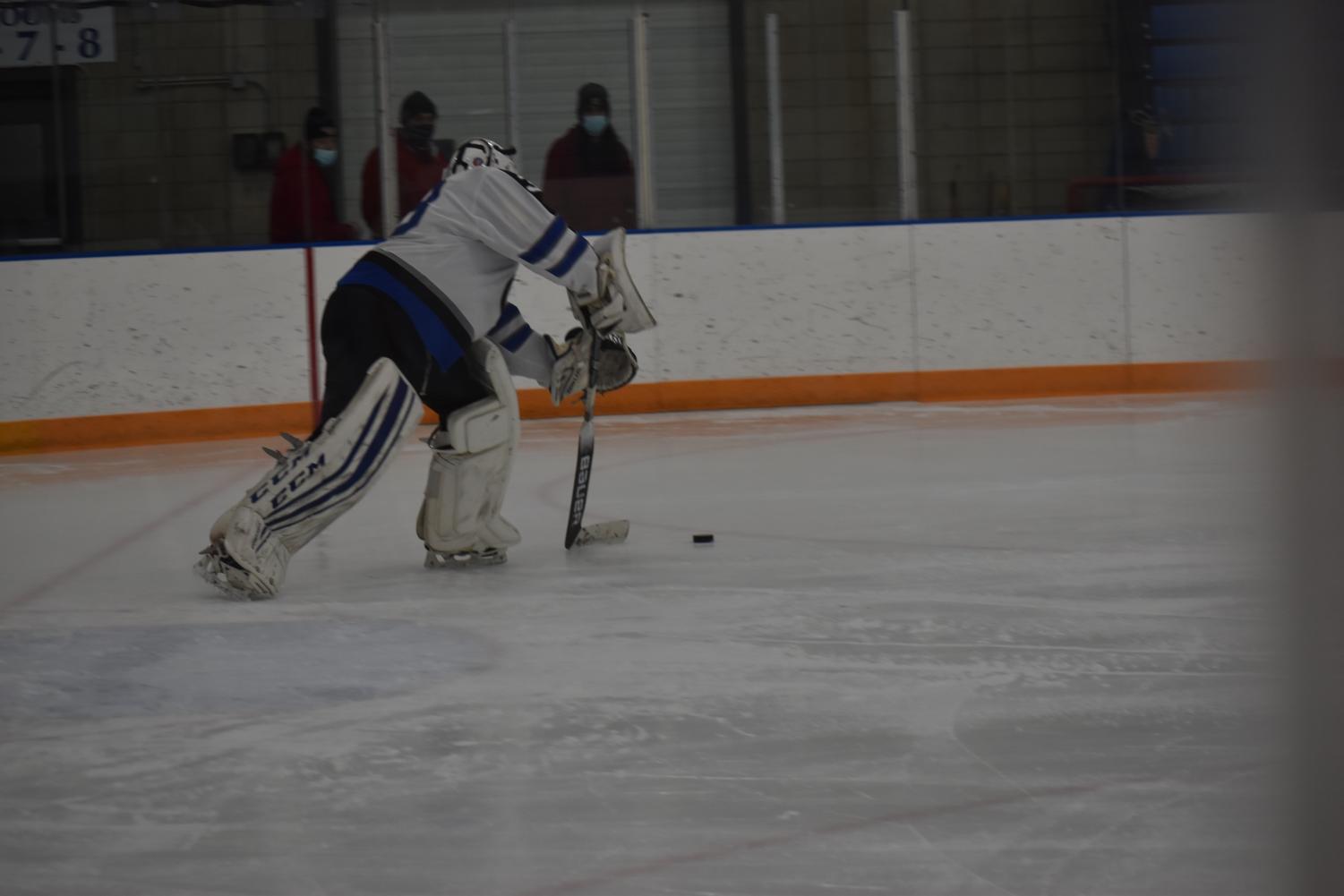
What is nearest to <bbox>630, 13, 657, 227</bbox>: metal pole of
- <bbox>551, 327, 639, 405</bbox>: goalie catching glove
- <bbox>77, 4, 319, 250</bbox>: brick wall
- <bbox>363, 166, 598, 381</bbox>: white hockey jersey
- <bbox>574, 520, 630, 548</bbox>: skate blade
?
<bbox>77, 4, 319, 250</bbox>: brick wall

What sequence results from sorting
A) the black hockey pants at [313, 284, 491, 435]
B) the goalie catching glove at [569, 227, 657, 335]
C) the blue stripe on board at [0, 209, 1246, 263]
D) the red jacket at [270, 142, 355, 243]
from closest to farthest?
the black hockey pants at [313, 284, 491, 435] < the goalie catching glove at [569, 227, 657, 335] < the blue stripe on board at [0, 209, 1246, 263] < the red jacket at [270, 142, 355, 243]

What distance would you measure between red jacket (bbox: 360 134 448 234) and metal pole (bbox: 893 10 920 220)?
195 cm

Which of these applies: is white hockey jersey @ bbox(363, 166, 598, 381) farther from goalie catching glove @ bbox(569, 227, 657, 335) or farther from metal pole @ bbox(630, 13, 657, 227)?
metal pole @ bbox(630, 13, 657, 227)

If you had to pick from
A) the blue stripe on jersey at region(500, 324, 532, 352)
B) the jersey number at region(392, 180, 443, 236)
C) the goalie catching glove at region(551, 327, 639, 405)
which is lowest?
the goalie catching glove at region(551, 327, 639, 405)

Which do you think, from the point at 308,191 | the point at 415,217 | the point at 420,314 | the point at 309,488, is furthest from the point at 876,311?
the point at 309,488

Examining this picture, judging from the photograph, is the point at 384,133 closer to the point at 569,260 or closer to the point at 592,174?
the point at 592,174

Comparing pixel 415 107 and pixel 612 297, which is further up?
pixel 415 107

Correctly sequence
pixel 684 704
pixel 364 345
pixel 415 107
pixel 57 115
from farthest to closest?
pixel 415 107, pixel 57 115, pixel 364 345, pixel 684 704

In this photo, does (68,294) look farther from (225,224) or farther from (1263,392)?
(1263,392)

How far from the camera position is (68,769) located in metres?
2.10

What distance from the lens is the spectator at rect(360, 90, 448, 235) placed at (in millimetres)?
6918

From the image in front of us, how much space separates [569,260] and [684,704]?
1.38 metres

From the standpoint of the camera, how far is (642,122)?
7070 mm

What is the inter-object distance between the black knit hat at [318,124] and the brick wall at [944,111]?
1797 mm
